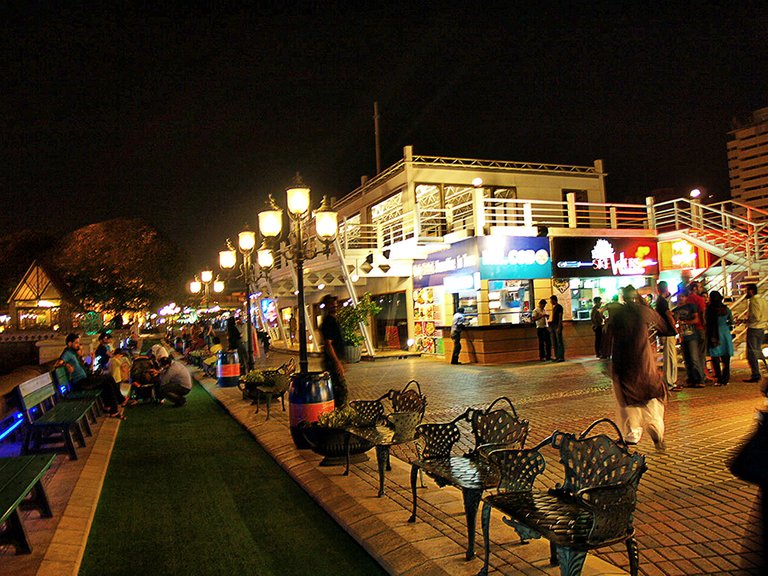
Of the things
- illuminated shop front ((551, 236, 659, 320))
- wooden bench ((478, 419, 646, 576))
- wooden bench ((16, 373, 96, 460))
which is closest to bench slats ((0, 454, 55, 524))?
wooden bench ((16, 373, 96, 460))

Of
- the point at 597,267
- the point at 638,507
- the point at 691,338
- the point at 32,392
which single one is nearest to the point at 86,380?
the point at 32,392

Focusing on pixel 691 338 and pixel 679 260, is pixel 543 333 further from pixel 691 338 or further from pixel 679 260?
pixel 679 260

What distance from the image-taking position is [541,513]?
11.4 ft

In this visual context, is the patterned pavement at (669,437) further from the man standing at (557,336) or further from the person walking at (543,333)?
the person walking at (543,333)

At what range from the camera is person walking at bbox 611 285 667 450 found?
20.7 ft

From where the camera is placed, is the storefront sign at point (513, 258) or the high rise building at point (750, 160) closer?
the storefront sign at point (513, 258)

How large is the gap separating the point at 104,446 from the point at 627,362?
22.4ft

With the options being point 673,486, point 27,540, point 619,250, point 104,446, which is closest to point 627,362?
point 673,486

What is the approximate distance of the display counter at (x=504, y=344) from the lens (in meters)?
16.8

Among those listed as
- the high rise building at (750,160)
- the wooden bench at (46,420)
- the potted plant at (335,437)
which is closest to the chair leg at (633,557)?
the potted plant at (335,437)

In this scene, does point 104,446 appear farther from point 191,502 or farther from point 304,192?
point 304,192

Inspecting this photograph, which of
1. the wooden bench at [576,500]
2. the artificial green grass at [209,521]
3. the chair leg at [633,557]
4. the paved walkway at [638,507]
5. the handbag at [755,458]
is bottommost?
the artificial green grass at [209,521]

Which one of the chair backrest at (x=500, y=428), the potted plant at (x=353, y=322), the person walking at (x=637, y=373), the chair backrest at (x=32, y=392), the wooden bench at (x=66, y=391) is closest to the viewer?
the chair backrest at (x=500, y=428)

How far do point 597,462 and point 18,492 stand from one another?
3.80 m
